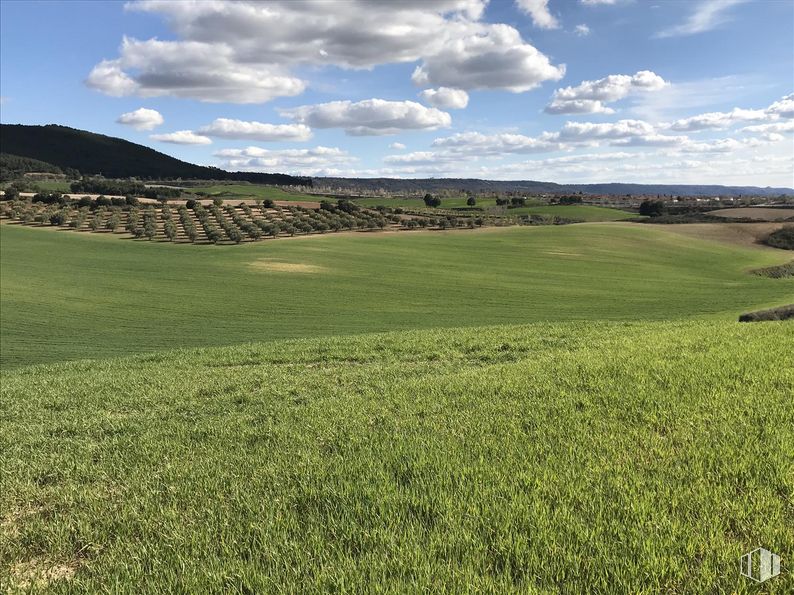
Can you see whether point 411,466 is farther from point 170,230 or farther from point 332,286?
point 170,230

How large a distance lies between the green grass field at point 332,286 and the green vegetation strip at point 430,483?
1822cm

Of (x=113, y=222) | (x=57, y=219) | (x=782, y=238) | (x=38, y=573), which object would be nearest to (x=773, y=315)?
(x=38, y=573)

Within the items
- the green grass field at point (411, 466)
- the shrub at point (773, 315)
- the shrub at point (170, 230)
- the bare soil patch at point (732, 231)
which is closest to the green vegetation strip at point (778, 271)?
the bare soil patch at point (732, 231)

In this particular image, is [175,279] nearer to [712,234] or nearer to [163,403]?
[163,403]

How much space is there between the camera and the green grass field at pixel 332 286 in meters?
30.4

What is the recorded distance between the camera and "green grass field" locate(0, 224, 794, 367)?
99.6 ft

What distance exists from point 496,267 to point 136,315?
37643mm

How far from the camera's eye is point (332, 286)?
46.2 m

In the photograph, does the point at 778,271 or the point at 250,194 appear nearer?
the point at 778,271

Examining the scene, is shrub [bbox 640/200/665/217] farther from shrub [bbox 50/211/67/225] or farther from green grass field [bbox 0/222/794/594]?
green grass field [bbox 0/222/794/594]

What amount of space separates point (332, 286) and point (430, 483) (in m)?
41.4

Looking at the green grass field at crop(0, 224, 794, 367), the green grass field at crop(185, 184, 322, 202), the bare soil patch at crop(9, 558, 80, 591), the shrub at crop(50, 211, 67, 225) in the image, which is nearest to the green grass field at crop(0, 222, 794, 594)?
the bare soil patch at crop(9, 558, 80, 591)

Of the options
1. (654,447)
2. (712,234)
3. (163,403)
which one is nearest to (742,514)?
(654,447)

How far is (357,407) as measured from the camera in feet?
28.1
